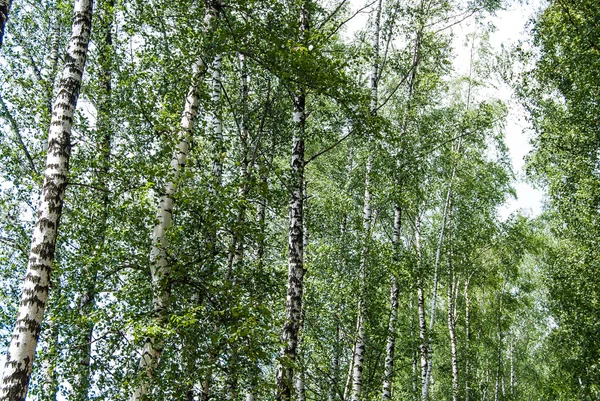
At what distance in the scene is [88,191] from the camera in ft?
28.0

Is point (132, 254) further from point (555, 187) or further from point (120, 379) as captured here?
point (555, 187)

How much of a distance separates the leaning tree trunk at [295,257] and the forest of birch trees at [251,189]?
0.13ft

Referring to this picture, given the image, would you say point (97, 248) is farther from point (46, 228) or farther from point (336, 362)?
point (336, 362)

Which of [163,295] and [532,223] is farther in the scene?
[532,223]

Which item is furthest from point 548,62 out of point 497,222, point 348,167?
point 497,222

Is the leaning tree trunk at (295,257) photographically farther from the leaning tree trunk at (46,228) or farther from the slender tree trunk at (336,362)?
the slender tree trunk at (336,362)

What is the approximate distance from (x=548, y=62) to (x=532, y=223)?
41.1 feet

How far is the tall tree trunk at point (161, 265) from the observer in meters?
5.87

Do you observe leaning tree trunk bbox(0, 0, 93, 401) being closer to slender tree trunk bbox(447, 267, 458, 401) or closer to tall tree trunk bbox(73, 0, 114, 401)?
tall tree trunk bbox(73, 0, 114, 401)

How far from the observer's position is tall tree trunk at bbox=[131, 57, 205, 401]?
5871 millimetres

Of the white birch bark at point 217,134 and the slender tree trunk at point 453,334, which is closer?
the white birch bark at point 217,134

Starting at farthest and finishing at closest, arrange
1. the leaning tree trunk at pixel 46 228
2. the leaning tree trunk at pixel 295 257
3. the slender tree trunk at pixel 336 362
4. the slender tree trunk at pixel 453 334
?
the slender tree trunk at pixel 453 334
the slender tree trunk at pixel 336 362
the leaning tree trunk at pixel 295 257
the leaning tree trunk at pixel 46 228

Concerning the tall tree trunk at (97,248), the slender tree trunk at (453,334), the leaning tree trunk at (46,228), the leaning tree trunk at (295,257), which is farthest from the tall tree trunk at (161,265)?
the slender tree trunk at (453,334)

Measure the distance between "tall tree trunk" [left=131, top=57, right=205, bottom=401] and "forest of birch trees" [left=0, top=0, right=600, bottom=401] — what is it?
0.12 ft
